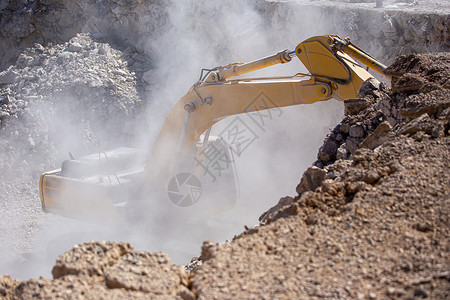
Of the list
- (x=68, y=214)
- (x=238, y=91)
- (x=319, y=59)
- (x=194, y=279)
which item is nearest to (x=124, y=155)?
(x=68, y=214)

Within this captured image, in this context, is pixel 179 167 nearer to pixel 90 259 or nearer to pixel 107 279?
pixel 90 259

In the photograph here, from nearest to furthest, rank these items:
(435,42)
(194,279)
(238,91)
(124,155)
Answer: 1. (194,279)
2. (238,91)
3. (124,155)
4. (435,42)

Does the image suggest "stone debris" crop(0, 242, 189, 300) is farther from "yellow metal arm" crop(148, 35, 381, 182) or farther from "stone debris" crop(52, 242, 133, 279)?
"yellow metal arm" crop(148, 35, 381, 182)

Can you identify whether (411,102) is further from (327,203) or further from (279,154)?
(279,154)

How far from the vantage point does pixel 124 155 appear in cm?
851

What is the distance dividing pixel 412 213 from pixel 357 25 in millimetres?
8898

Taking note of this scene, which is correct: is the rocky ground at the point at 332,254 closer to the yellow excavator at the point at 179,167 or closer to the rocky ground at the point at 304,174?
the rocky ground at the point at 304,174
